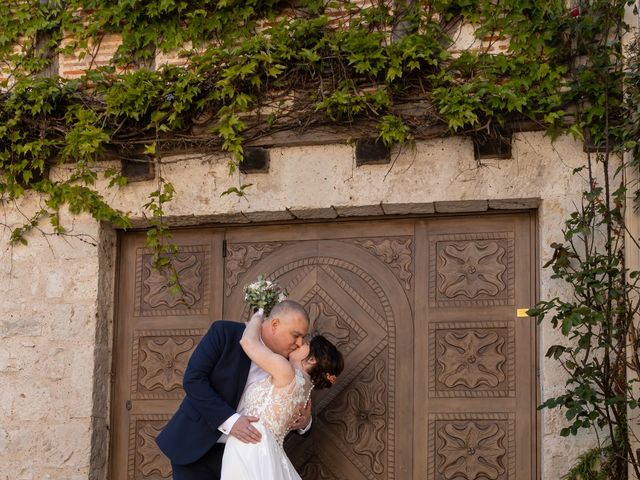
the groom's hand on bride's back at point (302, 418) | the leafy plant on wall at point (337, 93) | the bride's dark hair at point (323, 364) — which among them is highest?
the leafy plant on wall at point (337, 93)

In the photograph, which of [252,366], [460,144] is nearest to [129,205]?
[252,366]

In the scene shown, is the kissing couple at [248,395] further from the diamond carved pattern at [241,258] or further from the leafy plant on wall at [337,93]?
the leafy plant on wall at [337,93]

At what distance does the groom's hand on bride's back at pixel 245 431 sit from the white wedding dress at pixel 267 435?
2 cm

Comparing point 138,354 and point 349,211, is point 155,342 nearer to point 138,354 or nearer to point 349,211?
point 138,354

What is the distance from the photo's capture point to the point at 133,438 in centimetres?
667

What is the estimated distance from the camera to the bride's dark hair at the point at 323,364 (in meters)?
5.54

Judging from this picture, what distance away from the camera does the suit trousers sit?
5574 mm

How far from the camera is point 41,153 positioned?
267 inches

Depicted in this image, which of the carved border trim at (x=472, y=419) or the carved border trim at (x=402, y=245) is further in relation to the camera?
the carved border trim at (x=402, y=245)

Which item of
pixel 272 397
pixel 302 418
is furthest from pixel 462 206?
pixel 272 397

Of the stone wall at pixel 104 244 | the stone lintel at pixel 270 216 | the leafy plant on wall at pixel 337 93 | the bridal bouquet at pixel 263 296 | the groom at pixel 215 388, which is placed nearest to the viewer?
the groom at pixel 215 388

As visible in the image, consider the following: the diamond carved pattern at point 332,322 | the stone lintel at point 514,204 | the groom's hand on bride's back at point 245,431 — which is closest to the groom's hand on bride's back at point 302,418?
the groom's hand on bride's back at point 245,431

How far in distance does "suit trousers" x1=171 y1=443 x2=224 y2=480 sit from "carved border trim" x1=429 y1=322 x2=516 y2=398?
1.27 meters

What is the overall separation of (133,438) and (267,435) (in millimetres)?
1564
